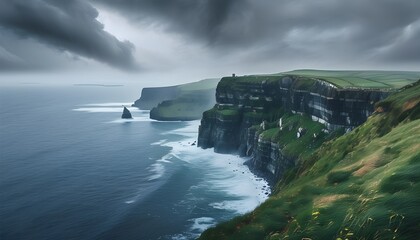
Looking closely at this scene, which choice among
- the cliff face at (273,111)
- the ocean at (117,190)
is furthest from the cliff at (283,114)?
the ocean at (117,190)

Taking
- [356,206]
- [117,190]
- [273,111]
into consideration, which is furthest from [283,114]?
[356,206]

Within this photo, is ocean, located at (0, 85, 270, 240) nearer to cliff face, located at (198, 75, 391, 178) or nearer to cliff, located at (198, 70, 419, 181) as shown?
cliff face, located at (198, 75, 391, 178)

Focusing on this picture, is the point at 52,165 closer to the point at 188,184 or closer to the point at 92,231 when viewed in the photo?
the point at 188,184

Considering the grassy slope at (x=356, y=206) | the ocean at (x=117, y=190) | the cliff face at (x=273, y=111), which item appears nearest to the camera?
the grassy slope at (x=356, y=206)

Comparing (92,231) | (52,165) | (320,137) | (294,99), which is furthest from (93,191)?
(294,99)

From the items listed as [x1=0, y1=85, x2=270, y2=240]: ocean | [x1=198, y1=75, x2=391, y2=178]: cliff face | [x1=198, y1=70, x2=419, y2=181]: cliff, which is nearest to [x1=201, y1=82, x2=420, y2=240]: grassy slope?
[x1=0, y1=85, x2=270, y2=240]: ocean

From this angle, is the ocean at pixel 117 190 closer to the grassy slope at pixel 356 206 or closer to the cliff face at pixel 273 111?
the cliff face at pixel 273 111

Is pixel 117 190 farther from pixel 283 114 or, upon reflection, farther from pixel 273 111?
pixel 273 111
